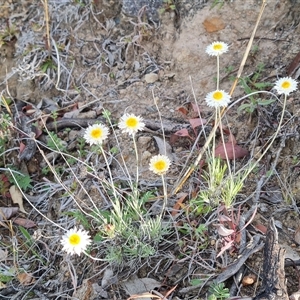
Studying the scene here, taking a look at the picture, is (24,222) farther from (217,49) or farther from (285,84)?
(285,84)

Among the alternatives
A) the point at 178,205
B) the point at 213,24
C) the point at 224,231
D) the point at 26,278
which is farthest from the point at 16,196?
the point at 213,24

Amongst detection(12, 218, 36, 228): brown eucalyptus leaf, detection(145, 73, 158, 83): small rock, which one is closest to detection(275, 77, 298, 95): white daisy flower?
detection(145, 73, 158, 83): small rock

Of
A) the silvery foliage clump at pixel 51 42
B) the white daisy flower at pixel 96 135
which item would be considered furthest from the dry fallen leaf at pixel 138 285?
the silvery foliage clump at pixel 51 42

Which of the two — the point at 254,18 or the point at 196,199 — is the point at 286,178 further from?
the point at 254,18

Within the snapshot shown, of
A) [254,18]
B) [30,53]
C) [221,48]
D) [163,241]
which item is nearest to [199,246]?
[163,241]

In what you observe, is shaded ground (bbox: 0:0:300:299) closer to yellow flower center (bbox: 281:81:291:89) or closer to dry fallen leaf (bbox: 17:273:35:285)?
dry fallen leaf (bbox: 17:273:35:285)

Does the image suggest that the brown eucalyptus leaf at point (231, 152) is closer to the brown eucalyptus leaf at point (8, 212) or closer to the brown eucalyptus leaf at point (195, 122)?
the brown eucalyptus leaf at point (195, 122)
